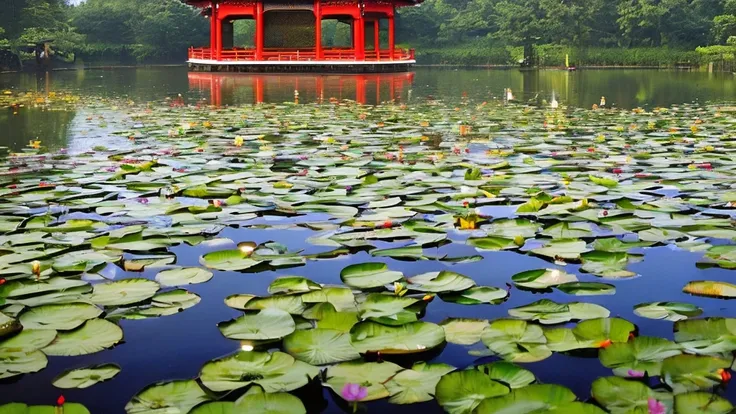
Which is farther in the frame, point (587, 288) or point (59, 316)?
point (587, 288)

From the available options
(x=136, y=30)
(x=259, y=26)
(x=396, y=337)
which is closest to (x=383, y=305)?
(x=396, y=337)

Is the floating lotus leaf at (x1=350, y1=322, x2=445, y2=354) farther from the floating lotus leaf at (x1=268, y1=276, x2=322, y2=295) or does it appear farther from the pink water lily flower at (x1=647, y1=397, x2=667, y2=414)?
the pink water lily flower at (x1=647, y1=397, x2=667, y2=414)

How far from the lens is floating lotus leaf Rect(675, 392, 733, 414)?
1.60m

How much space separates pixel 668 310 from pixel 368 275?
3.09ft

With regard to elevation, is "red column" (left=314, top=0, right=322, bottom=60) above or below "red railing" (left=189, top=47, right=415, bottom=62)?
above

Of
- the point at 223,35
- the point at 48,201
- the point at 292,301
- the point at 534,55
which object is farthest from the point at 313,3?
the point at 292,301

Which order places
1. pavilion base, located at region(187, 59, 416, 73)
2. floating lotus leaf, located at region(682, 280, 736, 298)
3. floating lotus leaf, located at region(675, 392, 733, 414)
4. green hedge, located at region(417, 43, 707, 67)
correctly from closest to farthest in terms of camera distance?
floating lotus leaf, located at region(675, 392, 733, 414)
floating lotus leaf, located at region(682, 280, 736, 298)
pavilion base, located at region(187, 59, 416, 73)
green hedge, located at region(417, 43, 707, 67)

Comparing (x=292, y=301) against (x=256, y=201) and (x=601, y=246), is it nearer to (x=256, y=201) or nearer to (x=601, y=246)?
(x=601, y=246)

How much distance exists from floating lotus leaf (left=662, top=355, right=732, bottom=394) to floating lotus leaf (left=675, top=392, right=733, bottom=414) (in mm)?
59

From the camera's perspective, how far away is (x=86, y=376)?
187 centimetres

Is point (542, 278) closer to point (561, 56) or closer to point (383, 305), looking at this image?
point (383, 305)

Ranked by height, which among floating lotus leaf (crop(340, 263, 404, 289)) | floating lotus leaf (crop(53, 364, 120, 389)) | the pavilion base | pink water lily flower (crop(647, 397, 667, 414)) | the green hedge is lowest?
floating lotus leaf (crop(53, 364, 120, 389))

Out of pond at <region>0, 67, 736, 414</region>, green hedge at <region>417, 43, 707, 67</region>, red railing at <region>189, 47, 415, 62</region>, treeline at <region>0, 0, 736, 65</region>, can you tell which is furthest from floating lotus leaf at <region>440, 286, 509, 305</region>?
green hedge at <region>417, 43, 707, 67</region>

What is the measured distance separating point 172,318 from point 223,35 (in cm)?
2507
